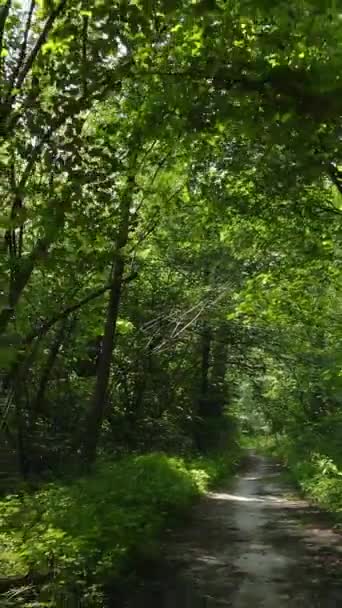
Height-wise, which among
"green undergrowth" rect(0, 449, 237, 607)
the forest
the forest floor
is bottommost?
the forest floor

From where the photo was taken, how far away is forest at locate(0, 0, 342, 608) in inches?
173

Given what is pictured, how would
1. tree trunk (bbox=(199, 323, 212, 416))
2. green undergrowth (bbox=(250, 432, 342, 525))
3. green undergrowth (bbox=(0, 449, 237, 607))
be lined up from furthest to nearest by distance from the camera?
tree trunk (bbox=(199, 323, 212, 416))
green undergrowth (bbox=(250, 432, 342, 525))
green undergrowth (bbox=(0, 449, 237, 607))

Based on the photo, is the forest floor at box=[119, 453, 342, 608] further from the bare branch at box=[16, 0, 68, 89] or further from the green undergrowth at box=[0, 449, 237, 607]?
the bare branch at box=[16, 0, 68, 89]

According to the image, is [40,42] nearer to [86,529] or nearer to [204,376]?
[86,529]

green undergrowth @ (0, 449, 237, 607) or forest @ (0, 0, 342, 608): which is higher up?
forest @ (0, 0, 342, 608)

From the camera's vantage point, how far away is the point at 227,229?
42.1 ft

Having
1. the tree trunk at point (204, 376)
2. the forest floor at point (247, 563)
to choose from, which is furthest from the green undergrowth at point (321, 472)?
the tree trunk at point (204, 376)

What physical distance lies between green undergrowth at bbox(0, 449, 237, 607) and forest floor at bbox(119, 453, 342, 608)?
1.49 feet

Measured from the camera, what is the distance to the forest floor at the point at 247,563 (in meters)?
7.38

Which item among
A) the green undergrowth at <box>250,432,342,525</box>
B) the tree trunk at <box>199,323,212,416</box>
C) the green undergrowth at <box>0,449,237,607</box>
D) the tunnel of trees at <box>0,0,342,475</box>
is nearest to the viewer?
the tunnel of trees at <box>0,0,342,475</box>

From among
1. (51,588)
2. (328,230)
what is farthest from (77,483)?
(328,230)

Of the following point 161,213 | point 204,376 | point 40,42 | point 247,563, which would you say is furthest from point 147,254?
point 204,376

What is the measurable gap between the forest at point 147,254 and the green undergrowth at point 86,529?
42 mm

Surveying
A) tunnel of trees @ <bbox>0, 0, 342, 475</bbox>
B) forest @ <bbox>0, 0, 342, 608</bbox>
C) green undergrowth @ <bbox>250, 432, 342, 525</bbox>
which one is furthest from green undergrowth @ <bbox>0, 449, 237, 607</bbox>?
green undergrowth @ <bbox>250, 432, 342, 525</bbox>
